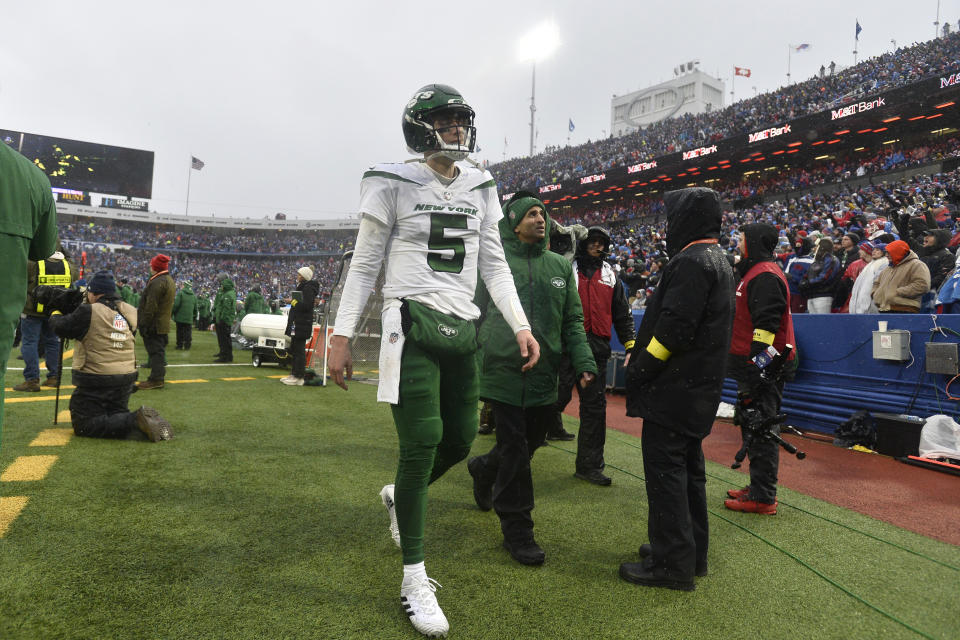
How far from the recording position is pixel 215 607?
2012 millimetres

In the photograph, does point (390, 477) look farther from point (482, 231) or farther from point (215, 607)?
point (482, 231)

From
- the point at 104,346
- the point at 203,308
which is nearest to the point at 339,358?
the point at 104,346

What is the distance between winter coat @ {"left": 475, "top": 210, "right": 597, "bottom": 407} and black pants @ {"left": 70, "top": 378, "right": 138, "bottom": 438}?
3403mm

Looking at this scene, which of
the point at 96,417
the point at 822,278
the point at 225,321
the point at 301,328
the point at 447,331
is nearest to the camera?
the point at 447,331

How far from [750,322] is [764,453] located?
90 cm

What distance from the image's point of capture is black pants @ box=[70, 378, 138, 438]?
4367mm

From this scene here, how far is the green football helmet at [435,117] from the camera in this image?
2.21 metres

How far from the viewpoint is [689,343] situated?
8.12 ft

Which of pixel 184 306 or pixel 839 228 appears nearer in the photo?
pixel 184 306

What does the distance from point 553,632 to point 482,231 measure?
1673mm

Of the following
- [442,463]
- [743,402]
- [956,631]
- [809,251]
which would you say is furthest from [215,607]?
[809,251]

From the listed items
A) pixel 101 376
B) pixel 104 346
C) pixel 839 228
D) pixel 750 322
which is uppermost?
pixel 839 228

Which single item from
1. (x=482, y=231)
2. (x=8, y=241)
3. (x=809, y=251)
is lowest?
(x=8, y=241)

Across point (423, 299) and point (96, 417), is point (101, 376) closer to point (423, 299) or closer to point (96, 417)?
point (96, 417)
